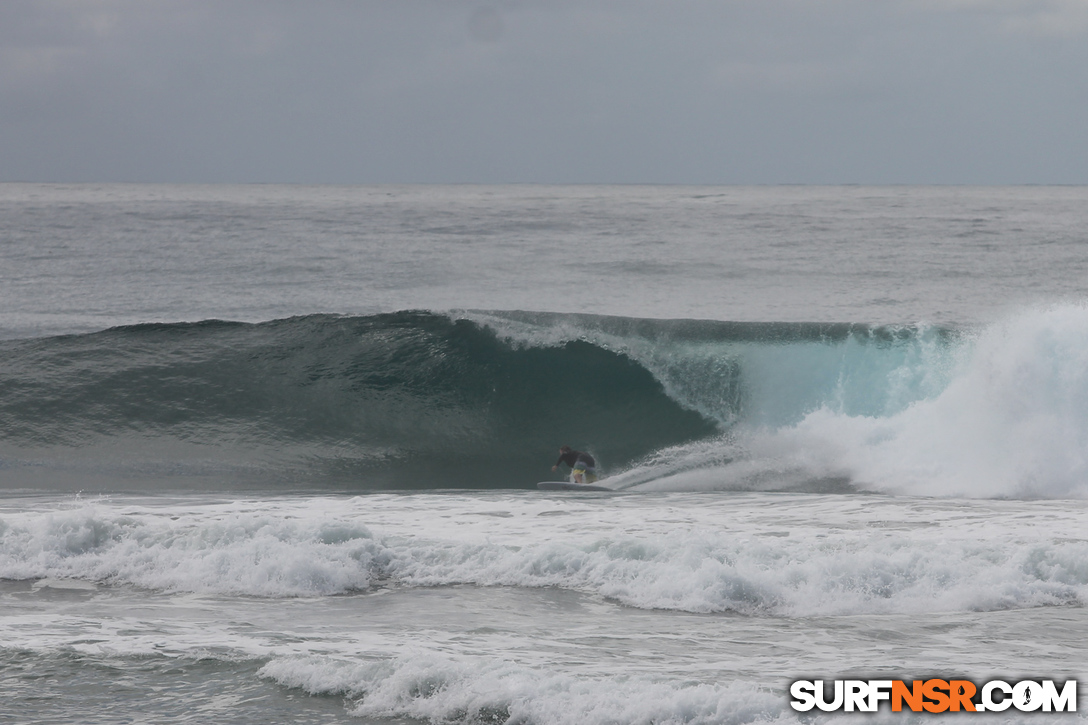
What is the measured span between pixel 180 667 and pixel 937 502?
782 centimetres

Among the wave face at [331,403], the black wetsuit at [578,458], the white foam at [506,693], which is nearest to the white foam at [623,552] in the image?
the white foam at [506,693]

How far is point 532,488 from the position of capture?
13297mm

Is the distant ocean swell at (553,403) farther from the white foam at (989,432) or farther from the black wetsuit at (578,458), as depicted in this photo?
the black wetsuit at (578,458)

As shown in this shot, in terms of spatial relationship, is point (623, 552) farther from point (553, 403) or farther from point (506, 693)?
point (553, 403)

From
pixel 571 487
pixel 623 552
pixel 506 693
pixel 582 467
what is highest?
pixel 582 467

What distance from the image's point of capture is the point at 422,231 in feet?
124

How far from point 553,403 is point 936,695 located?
35.9 feet

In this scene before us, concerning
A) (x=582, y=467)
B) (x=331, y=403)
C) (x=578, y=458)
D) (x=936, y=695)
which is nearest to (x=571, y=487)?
(x=582, y=467)

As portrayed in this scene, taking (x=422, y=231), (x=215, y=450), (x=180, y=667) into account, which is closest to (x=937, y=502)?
(x=180, y=667)

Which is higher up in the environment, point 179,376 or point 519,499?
point 179,376

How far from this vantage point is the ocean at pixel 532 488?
6055mm

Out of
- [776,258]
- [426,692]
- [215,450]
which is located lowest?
[426,692]

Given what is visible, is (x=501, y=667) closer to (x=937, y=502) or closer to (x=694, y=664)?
(x=694, y=664)

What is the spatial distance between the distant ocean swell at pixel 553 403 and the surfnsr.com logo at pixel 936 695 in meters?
6.60
